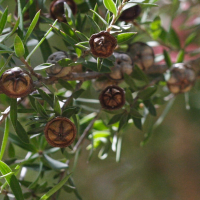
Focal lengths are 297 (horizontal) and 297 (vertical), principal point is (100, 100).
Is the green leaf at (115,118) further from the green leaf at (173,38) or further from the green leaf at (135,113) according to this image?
the green leaf at (173,38)

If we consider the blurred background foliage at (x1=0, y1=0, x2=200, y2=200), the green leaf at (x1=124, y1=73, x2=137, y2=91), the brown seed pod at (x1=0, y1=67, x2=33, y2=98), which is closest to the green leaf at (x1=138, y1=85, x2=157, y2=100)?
the green leaf at (x1=124, y1=73, x2=137, y2=91)

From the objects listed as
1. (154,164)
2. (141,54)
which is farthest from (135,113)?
(154,164)

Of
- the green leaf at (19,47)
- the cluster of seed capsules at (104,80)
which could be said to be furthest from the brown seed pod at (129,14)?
the green leaf at (19,47)

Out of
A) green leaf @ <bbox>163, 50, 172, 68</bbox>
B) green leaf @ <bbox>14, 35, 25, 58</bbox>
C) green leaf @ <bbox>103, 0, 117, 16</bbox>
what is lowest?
green leaf @ <bbox>163, 50, 172, 68</bbox>

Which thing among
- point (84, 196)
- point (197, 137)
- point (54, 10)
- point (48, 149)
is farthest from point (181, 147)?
point (54, 10)

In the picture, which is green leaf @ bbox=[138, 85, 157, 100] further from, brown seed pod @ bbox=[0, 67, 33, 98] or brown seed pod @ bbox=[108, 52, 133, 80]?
brown seed pod @ bbox=[0, 67, 33, 98]

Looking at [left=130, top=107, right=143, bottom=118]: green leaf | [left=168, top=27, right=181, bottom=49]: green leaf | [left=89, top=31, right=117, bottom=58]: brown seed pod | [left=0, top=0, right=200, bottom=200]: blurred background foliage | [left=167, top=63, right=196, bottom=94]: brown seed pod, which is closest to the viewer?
[left=89, top=31, right=117, bottom=58]: brown seed pod

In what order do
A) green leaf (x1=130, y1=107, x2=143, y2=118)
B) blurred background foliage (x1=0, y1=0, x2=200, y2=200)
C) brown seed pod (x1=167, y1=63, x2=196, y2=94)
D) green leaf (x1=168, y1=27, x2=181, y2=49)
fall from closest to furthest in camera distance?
green leaf (x1=130, y1=107, x2=143, y2=118) < brown seed pod (x1=167, y1=63, x2=196, y2=94) < green leaf (x1=168, y1=27, x2=181, y2=49) < blurred background foliage (x1=0, y1=0, x2=200, y2=200)
